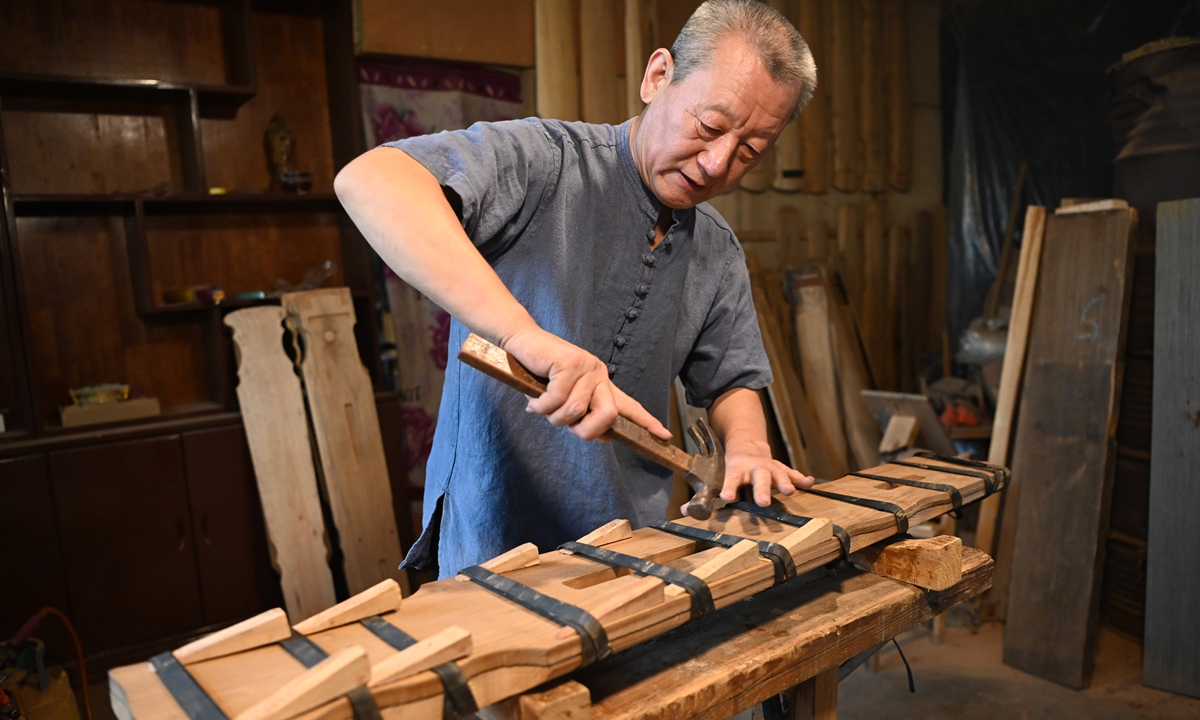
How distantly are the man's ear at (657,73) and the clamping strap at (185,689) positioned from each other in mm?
1224

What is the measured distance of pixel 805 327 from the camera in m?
4.69

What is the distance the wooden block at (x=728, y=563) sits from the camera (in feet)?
4.13

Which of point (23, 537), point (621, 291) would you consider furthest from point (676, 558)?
point (23, 537)

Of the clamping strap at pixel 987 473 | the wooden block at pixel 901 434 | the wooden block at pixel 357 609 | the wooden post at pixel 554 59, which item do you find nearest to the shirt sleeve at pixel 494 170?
the wooden block at pixel 357 609

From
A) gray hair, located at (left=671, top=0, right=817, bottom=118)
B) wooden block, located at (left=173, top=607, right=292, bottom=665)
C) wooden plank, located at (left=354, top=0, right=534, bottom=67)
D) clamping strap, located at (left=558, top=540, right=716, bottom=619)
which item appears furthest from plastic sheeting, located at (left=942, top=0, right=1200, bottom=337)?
wooden block, located at (left=173, top=607, right=292, bottom=665)

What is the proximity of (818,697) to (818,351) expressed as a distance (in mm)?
3320

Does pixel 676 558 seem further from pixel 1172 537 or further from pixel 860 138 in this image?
pixel 860 138

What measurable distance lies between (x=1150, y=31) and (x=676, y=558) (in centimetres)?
508

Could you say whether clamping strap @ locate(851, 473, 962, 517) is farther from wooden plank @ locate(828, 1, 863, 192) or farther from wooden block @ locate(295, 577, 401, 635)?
wooden plank @ locate(828, 1, 863, 192)

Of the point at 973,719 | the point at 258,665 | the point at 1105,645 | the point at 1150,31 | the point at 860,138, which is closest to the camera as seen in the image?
the point at 258,665

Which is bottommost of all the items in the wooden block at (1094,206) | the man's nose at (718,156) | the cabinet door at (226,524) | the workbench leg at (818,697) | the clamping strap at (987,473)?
the cabinet door at (226,524)

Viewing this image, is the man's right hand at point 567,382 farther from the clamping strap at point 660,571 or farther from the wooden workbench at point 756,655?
the wooden workbench at point 756,655

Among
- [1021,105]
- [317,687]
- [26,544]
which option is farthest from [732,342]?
[1021,105]

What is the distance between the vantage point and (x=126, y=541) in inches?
129
